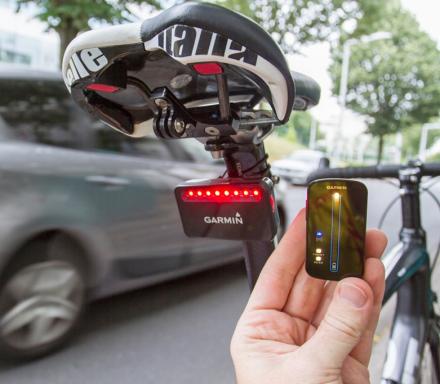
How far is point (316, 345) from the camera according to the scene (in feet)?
2.47

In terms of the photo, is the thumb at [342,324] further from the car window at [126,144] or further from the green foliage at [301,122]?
the car window at [126,144]

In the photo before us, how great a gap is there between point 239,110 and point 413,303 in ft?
3.82

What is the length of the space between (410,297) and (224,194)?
110 centimetres

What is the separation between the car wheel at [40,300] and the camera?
8.16 feet

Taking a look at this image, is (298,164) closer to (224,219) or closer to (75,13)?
(75,13)

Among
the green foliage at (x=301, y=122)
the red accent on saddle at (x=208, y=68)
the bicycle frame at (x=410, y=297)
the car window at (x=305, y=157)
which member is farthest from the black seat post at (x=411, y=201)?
the car window at (x=305, y=157)

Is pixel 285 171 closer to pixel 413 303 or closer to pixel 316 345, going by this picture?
pixel 413 303

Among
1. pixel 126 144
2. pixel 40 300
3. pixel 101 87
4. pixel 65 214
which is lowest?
pixel 40 300

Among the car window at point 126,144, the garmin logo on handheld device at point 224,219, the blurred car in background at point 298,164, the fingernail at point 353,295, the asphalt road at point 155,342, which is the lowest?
the blurred car in background at point 298,164

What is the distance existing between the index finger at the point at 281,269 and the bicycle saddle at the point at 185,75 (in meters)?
0.21

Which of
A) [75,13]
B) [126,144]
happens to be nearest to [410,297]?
[126,144]

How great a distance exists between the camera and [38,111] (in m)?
2.88

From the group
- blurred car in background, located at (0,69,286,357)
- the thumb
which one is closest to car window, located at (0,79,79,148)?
blurred car in background, located at (0,69,286,357)

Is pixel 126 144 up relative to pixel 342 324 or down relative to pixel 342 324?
down
